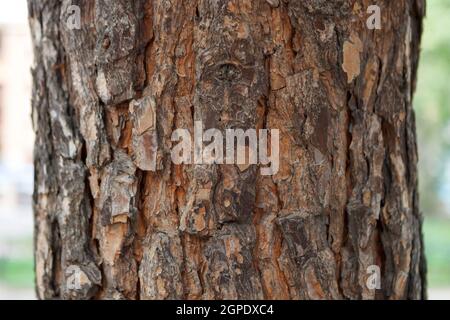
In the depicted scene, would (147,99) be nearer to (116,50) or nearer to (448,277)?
(116,50)

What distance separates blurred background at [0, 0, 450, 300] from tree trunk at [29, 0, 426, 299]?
262 centimetres

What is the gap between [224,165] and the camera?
1057mm

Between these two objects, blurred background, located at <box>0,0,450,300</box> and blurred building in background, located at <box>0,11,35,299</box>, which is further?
blurred building in background, located at <box>0,11,35,299</box>

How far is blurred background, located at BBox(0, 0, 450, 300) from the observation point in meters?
4.46

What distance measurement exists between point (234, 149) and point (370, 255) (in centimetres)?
32

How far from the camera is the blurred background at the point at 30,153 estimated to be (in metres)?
4.46

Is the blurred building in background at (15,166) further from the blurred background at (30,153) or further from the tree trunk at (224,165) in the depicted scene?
the tree trunk at (224,165)

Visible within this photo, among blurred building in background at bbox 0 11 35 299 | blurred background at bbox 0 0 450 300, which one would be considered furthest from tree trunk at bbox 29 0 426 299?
blurred building in background at bbox 0 11 35 299

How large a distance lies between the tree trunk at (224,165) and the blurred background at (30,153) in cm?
262

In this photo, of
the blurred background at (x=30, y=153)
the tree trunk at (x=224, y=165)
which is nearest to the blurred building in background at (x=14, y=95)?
the blurred background at (x=30, y=153)

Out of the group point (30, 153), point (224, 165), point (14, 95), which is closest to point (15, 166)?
point (30, 153)

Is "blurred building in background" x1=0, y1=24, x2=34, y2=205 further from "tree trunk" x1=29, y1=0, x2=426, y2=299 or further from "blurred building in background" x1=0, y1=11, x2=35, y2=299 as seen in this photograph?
"tree trunk" x1=29, y1=0, x2=426, y2=299

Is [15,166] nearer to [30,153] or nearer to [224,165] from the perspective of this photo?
[30,153]

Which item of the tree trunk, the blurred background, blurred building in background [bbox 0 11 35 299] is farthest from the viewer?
blurred building in background [bbox 0 11 35 299]
